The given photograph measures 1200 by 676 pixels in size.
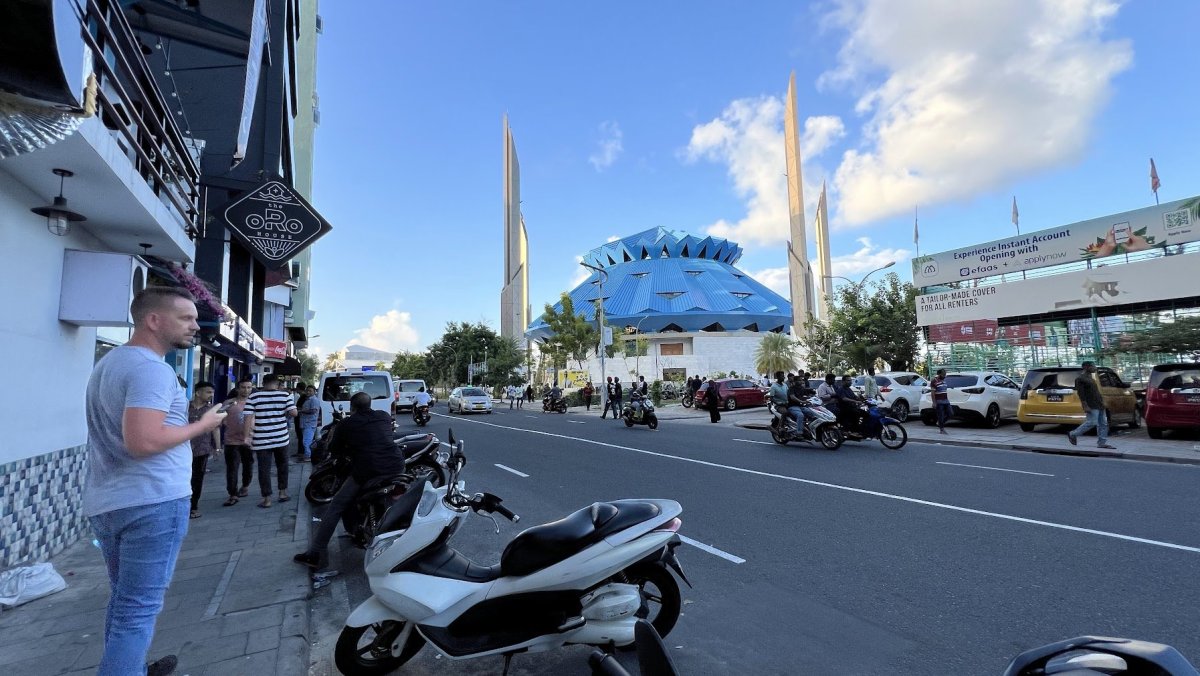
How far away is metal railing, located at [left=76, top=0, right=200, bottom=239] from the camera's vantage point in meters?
4.82

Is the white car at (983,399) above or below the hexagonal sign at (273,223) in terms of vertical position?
below

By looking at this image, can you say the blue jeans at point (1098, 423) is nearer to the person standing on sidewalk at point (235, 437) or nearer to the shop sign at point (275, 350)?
the person standing on sidewalk at point (235, 437)

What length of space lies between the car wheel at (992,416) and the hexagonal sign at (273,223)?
17970 millimetres

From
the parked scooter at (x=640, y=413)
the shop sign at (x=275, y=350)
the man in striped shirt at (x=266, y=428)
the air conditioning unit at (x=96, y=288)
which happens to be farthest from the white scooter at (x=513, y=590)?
the shop sign at (x=275, y=350)

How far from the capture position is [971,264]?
2623 centimetres

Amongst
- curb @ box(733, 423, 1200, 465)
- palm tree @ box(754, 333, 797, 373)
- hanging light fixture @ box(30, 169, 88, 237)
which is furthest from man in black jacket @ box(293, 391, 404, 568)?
palm tree @ box(754, 333, 797, 373)

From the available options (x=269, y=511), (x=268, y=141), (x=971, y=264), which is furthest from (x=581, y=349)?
(x=269, y=511)

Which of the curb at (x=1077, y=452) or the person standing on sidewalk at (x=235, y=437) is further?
the curb at (x=1077, y=452)

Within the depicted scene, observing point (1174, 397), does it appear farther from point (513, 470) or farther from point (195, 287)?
point (195, 287)

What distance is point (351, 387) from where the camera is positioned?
14.0m

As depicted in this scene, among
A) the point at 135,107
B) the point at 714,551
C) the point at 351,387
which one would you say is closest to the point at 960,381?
the point at 714,551

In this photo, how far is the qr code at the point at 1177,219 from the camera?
2056 cm

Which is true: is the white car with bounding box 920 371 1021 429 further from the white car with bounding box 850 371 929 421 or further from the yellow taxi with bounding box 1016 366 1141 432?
the white car with bounding box 850 371 929 421

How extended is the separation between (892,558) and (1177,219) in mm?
24816
